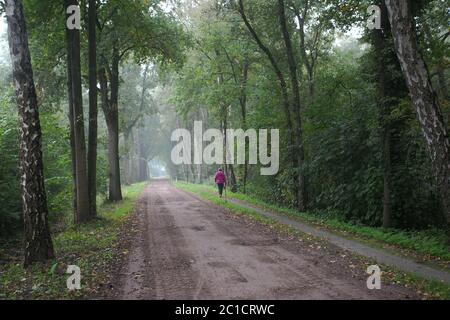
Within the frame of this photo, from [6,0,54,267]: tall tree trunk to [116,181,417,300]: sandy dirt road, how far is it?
213 cm

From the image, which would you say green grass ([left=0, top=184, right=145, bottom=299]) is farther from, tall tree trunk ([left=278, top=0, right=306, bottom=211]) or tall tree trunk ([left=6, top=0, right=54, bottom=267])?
tall tree trunk ([left=278, top=0, right=306, bottom=211])

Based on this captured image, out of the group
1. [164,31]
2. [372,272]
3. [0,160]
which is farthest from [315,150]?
[0,160]

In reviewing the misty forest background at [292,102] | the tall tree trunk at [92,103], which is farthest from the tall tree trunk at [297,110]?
the tall tree trunk at [92,103]

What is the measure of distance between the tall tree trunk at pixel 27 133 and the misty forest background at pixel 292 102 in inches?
186

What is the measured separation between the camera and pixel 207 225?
14945 mm

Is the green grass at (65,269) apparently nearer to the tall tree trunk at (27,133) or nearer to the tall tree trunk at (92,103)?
the tall tree trunk at (27,133)

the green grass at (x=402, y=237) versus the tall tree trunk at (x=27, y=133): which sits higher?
the tall tree trunk at (x=27, y=133)

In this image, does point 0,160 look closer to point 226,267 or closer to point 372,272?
point 226,267

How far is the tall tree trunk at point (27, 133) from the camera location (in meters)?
8.62

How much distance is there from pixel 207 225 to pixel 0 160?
7113 millimetres

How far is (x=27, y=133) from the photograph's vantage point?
28.6ft

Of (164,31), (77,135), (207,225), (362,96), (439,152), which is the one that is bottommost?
(207,225)

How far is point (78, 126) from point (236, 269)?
9221 mm

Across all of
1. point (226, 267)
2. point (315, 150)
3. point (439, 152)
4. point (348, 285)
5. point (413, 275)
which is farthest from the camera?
point (315, 150)
